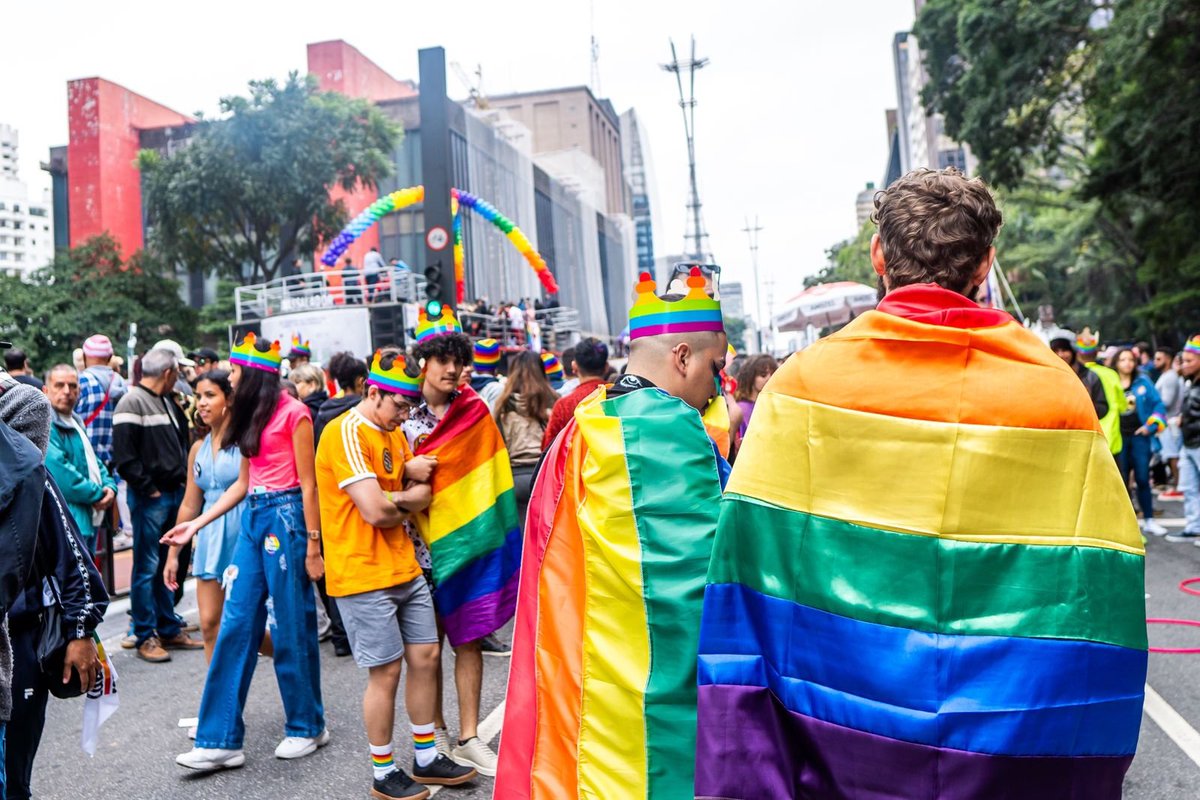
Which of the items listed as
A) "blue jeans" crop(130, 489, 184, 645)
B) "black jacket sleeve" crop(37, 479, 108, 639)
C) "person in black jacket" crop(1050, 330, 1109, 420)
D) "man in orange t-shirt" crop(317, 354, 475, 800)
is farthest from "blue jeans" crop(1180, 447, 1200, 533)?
"black jacket sleeve" crop(37, 479, 108, 639)

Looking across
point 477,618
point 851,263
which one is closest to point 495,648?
point 477,618

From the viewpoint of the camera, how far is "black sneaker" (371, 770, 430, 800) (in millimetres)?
4508

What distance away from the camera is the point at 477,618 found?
4766 mm

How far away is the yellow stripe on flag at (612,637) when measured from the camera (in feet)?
8.61

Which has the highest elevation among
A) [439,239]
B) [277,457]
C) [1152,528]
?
[439,239]

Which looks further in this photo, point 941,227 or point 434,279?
point 434,279

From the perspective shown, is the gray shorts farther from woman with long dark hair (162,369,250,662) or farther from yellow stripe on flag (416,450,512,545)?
woman with long dark hair (162,369,250,662)

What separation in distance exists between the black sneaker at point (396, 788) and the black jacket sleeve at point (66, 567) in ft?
5.26

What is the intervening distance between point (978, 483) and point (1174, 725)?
403 cm

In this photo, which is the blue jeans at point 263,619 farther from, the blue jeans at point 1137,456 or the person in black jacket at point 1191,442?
the person in black jacket at point 1191,442

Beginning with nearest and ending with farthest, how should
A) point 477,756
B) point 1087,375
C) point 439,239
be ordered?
point 477,756
point 1087,375
point 439,239

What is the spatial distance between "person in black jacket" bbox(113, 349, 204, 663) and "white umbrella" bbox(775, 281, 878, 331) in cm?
1203

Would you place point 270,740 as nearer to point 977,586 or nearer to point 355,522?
point 355,522

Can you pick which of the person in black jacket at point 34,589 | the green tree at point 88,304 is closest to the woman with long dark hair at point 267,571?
the person in black jacket at point 34,589
